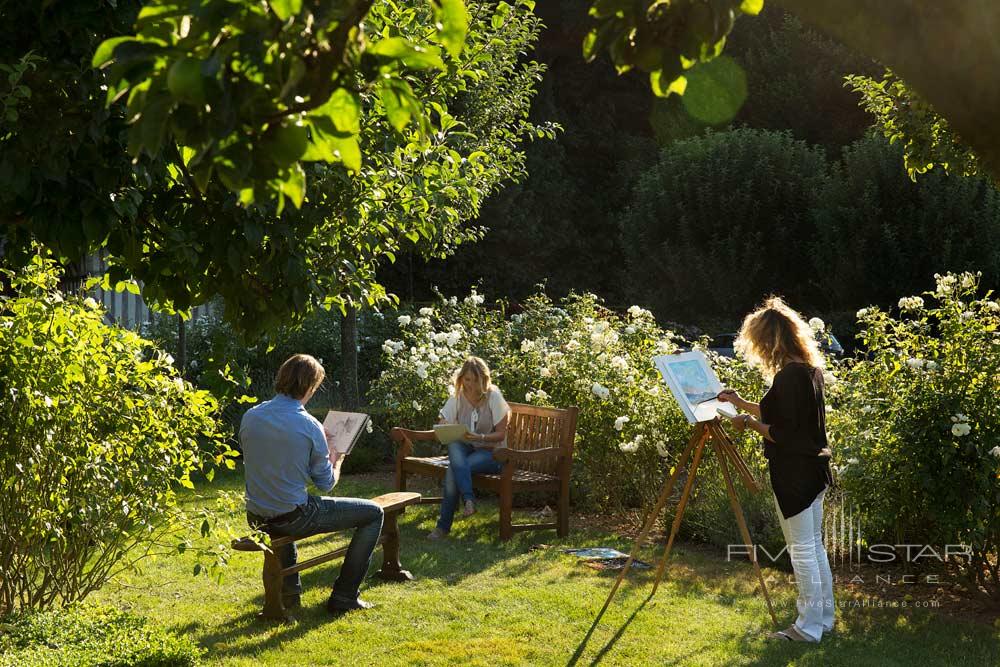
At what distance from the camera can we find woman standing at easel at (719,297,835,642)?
5.23 m

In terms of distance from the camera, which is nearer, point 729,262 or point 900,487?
point 900,487

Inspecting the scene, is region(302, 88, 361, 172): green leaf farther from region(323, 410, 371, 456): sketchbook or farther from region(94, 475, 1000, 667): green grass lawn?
region(323, 410, 371, 456): sketchbook

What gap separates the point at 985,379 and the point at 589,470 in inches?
135

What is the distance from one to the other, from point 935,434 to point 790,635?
1.35m

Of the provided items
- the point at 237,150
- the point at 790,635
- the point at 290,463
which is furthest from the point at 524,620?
the point at 237,150

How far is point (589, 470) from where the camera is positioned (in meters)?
8.49

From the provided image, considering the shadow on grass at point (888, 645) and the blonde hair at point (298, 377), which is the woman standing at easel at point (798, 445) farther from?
the blonde hair at point (298, 377)

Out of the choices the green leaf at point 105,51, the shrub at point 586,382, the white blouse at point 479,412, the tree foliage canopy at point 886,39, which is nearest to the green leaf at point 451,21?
the tree foliage canopy at point 886,39

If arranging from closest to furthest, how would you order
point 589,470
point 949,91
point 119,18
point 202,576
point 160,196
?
point 949,91 < point 119,18 < point 160,196 < point 202,576 < point 589,470

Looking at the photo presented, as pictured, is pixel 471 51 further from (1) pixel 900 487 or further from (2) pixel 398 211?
(1) pixel 900 487

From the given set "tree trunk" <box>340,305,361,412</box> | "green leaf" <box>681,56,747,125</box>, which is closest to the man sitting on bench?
"tree trunk" <box>340,305,361,412</box>

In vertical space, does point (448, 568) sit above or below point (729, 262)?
below

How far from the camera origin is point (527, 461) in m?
7.70

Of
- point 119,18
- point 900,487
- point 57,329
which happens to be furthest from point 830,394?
point 119,18
